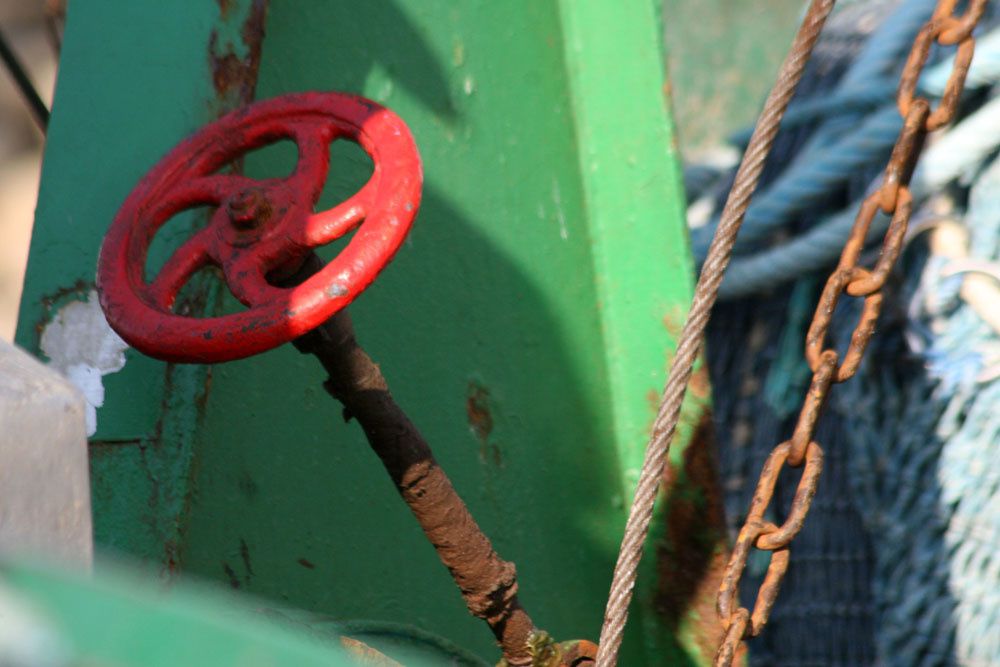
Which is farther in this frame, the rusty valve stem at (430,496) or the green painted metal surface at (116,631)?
the rusty valve stem at (430,496)

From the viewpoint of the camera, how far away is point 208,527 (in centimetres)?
110

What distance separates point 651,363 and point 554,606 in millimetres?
327

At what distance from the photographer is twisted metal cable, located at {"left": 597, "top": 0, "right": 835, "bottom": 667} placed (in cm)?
92

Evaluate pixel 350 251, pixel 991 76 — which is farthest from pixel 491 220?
pixel 991 76

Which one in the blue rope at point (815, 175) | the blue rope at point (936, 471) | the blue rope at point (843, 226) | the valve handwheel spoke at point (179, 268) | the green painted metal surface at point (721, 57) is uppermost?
the green painted metal surface at point (721, 57)

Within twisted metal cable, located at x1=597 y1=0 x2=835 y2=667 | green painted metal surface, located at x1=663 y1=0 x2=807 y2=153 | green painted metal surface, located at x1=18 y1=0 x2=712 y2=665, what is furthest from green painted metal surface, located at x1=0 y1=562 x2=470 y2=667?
green painted metal surface, located at x1=663 y1=0 x2=807 y2=153

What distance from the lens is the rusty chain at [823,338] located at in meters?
0.96

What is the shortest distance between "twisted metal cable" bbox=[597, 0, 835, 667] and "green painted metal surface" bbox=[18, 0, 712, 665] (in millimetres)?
363

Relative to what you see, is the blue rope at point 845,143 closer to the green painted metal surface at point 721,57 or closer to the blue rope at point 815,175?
the blue rope at point 815,175

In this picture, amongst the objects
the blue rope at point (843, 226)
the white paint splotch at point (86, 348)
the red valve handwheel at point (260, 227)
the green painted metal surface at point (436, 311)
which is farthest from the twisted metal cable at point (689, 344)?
the blue rope at point (843, 226)

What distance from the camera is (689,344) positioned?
3.22 feet

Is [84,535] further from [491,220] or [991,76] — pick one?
[991,76]

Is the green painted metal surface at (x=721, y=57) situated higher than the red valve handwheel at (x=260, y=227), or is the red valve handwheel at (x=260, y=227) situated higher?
the green painted metal surface at (x=721, y=57)

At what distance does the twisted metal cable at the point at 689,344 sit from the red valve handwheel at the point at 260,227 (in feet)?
0.85
